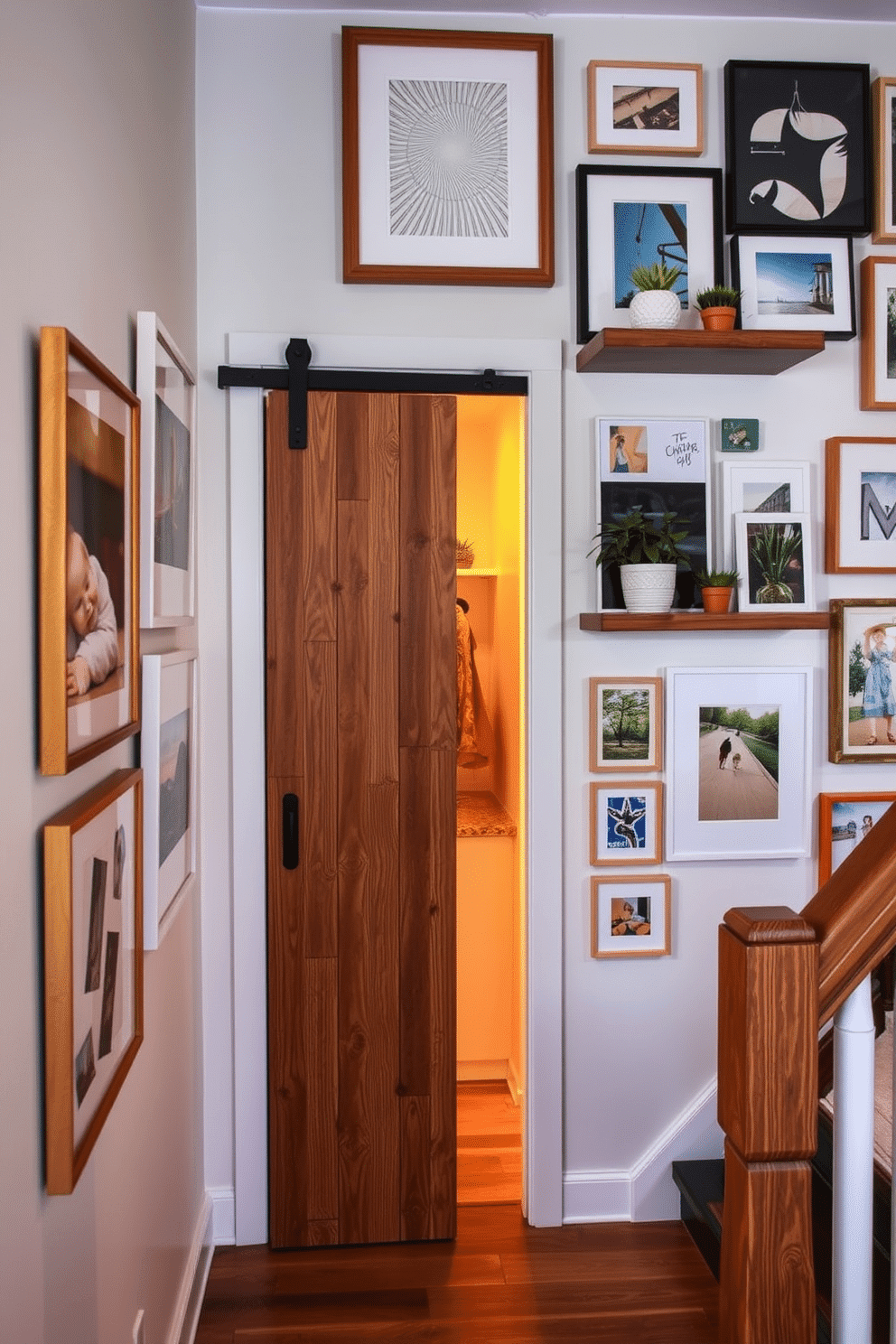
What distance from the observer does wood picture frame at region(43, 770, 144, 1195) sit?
124 cm

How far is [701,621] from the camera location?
2648 mm

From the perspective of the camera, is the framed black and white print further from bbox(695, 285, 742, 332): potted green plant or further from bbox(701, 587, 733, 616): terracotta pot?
bbox(701, 587, 733, 616): terracotta pot

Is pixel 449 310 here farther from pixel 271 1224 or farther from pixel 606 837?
pixel 271 1224

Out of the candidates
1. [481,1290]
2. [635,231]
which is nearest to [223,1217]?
[481,1290]

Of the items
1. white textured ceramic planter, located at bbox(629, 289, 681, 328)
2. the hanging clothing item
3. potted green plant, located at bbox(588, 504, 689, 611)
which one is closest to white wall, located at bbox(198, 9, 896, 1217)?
potted green plant, located at bbox(588, 504, 689, 611)

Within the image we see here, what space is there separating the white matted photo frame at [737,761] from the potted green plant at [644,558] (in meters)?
0.25

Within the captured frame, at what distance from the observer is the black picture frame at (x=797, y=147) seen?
8.96 ft

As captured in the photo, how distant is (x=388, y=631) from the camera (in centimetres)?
270

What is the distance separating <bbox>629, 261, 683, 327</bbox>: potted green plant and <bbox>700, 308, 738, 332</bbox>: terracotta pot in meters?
0.07

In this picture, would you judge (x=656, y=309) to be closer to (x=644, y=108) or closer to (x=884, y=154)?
(x=644, y=108)

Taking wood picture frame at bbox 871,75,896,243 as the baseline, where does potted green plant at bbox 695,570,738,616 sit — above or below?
below

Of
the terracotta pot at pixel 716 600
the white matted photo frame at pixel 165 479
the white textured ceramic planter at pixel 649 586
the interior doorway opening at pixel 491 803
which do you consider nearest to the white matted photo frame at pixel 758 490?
the terracotta pot at pixel 716 600

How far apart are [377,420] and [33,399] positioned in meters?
1.53

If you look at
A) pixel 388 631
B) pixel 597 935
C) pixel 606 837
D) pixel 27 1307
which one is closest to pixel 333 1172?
pixel 597 935
